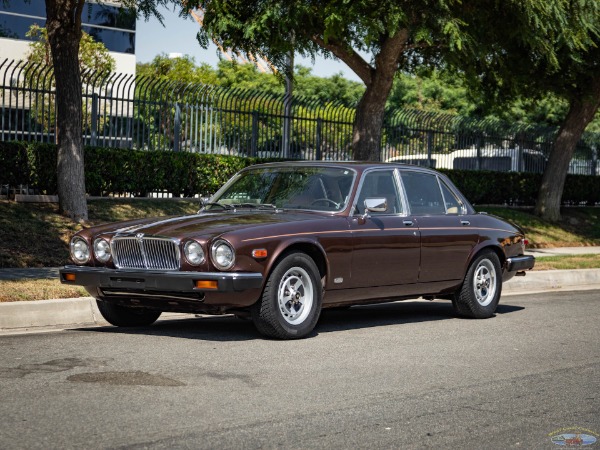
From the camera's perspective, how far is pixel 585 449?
5.72 m

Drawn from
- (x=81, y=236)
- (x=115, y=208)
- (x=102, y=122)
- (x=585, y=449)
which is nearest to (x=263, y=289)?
(x=81, y=236)

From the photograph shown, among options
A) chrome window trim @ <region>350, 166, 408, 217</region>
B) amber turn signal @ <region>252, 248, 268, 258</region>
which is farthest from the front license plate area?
chrome window trim @ <region>350, 166, 408, 217</region>

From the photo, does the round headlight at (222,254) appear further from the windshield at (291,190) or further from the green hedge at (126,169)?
the green hedge at (126,169)

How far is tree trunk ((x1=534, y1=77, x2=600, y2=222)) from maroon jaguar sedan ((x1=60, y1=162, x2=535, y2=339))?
16.7m

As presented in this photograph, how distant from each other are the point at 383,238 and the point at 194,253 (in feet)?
6.89

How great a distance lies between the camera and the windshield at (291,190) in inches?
396

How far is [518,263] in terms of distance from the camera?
11.9m

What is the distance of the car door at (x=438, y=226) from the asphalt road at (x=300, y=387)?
646mm

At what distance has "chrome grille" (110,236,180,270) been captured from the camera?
29.3 feet

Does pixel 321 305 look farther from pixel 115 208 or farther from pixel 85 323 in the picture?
pixel 115 208

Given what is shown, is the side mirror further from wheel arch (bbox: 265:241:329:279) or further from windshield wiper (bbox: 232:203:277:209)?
windshield wiper (bbox: 232:203:277:209)

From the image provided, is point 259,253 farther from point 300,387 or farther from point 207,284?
point 300,387

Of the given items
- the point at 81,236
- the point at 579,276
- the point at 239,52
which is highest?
the point at 239,52

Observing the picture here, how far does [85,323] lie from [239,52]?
39.4 ft
